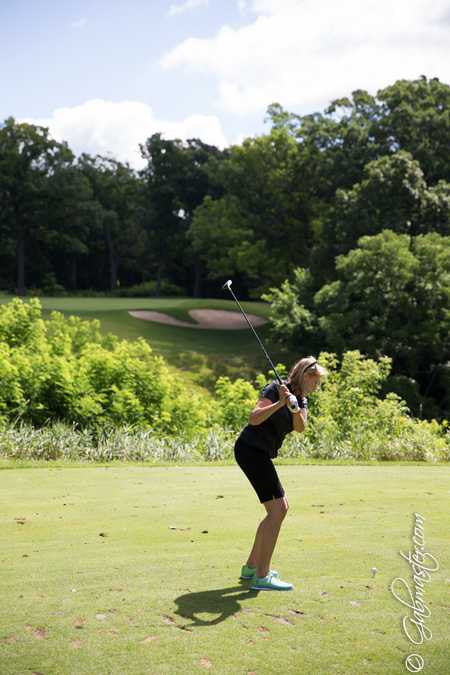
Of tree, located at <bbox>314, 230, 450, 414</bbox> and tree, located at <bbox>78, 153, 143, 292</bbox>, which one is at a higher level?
tree, located at <bbox>78, 153, 143, 292</bbox>

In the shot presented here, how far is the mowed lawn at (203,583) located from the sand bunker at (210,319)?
2824 centimetres

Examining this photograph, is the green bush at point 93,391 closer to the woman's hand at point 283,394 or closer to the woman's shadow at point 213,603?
the woman's shadow at point 213,603

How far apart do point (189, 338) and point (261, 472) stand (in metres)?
28.3

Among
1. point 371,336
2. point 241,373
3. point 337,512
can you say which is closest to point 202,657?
point 337,512

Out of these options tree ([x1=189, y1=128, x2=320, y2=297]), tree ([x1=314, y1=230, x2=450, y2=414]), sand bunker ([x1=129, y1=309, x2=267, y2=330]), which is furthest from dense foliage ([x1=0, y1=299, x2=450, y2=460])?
tree ([x1=189, y1=128, x2=320, y2=297])

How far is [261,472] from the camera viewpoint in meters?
3.91

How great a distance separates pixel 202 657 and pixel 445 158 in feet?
94.7

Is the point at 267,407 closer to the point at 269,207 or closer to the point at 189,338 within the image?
the point at 189,338

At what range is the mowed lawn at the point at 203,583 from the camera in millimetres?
2959

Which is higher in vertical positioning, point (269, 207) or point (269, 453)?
point (269, 207)

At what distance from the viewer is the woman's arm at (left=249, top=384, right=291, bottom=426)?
3707mm

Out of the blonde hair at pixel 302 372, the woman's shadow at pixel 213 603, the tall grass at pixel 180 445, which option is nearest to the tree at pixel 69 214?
the tall grass at pixel 180 445

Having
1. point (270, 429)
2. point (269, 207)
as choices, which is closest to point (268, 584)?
point (270, 429)

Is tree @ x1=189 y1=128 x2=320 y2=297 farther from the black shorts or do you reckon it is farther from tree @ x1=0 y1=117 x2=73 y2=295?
the black shorts
